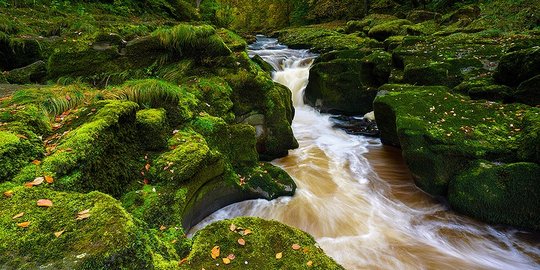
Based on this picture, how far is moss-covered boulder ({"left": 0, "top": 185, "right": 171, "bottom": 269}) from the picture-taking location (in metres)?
1.80

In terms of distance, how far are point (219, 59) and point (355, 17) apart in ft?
90.3

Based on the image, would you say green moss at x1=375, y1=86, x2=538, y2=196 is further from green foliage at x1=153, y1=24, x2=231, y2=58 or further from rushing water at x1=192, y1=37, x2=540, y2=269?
green foliage at x1=153, y1=24, x2=231, y2=58

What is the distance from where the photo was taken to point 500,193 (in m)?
5.02

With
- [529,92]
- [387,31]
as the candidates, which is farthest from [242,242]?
[387,31]

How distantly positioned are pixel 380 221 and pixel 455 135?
7.23ft

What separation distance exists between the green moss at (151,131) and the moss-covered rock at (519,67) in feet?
26.3

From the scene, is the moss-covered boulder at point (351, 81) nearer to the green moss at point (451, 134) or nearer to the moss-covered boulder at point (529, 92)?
the green moss at point (451, 134)

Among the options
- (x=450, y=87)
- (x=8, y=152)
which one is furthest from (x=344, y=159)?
(x=8, y=152)

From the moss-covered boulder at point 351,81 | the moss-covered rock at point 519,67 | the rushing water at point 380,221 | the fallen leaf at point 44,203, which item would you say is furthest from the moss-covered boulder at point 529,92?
the fallen leaf at point 44,203

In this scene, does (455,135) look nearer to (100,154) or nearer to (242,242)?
(242,242)

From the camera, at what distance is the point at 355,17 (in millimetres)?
31344

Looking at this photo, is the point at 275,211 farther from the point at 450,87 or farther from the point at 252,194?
the point at 450,87

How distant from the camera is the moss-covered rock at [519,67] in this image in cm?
702

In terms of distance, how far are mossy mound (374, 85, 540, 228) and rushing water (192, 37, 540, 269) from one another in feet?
1.55
